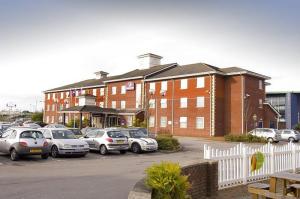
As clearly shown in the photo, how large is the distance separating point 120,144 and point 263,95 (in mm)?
35449

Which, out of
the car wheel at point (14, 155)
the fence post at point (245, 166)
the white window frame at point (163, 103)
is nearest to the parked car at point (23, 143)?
the car wheel at point (14, 155)

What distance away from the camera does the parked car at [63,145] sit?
727 inches

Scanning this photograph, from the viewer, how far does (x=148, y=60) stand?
6278 cm

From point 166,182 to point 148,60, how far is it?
57228 millimetres

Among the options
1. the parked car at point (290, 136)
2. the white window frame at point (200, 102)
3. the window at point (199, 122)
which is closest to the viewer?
the parked car at point (290, 136)

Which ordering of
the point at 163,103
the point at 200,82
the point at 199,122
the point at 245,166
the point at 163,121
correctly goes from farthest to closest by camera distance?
the point at 163,103 → the point at 163,121 → the point at 200,82 → the point at 199,122 → the point at 245,166

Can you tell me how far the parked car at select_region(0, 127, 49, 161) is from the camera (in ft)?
54.5

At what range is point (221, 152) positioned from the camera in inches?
384

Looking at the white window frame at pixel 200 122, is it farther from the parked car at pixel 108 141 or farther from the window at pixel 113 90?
the parked car at pixel 108 141

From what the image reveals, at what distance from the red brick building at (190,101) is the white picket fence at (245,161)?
29161 mm

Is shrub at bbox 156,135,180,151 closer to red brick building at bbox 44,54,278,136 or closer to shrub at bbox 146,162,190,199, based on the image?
red brick building at bbox 44,54,278,136

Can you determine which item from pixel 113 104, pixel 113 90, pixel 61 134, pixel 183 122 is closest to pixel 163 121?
pixel 183 122

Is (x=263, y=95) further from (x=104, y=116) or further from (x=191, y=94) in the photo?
(x=104, y=116)

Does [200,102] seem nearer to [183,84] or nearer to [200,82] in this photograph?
[200,82]
